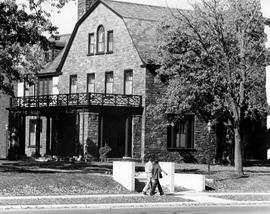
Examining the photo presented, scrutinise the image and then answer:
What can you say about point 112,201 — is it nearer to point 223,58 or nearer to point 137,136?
point 223,58

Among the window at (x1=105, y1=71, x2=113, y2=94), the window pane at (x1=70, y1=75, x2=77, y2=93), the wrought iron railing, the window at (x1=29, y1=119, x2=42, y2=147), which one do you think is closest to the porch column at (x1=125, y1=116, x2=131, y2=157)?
the wrought iron railing

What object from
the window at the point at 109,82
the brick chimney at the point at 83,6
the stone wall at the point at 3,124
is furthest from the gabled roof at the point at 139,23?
the stone wall at the point at 3,124

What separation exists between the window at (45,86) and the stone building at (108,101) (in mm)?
658

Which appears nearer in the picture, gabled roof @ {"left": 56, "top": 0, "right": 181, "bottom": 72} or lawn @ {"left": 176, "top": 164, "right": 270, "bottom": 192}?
lawn @ {"left": 176, "top": 164, "right": 270, "bottom": 192}

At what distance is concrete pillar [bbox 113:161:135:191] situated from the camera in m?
29.6

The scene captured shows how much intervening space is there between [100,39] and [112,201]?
30024mm

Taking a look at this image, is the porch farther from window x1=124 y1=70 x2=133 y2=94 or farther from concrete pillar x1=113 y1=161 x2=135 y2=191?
concrete pillar x1=113 y1=161 x2=135 y2=191

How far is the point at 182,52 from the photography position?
3981 cm

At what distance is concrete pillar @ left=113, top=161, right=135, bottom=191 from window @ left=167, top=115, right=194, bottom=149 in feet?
65.5

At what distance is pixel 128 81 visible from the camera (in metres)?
51.2

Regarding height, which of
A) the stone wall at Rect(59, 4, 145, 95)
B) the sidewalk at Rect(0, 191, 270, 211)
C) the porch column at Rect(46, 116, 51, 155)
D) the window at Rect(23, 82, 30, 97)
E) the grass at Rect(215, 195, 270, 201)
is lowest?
the grass at Rect(215, 195, 270, 201)

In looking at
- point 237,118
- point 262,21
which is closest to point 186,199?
point 237,118

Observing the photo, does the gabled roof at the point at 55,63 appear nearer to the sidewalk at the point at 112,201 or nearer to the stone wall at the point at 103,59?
the stone wall at the point at 103,59

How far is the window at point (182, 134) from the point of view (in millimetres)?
50562
